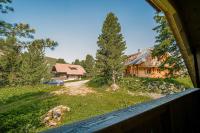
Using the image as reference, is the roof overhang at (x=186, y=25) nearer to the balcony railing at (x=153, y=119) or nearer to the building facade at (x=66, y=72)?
the balcony railing at (x=153, y=119)

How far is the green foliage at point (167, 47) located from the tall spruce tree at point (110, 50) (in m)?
13.5

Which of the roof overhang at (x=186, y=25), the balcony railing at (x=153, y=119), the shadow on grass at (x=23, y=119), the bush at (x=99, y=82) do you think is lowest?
the shadow on grass at (x=23, y=119)

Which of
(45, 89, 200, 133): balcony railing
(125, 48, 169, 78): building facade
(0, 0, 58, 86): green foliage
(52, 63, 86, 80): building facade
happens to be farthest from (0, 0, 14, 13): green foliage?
(52, 63, 86, 80): building facade

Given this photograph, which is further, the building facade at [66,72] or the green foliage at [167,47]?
the building facade at [66,72]

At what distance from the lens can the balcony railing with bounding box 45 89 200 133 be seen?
1.25 meters

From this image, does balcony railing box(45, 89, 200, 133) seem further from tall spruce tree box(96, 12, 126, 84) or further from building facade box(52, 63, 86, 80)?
building facade box(52, 63, 86, 80)

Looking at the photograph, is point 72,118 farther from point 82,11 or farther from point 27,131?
point 82,11

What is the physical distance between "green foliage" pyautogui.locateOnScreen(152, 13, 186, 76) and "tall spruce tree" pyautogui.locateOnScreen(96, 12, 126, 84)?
44.4 feet

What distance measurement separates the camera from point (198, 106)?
387 cm

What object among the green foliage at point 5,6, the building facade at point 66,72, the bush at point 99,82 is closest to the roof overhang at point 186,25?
the green foliage at point 5,6

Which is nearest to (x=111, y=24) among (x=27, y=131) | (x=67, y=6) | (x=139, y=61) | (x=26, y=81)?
(x=139, y=61)

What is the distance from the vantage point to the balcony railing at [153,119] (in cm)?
125

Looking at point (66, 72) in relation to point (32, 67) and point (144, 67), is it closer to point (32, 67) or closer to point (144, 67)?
point (32, 67)

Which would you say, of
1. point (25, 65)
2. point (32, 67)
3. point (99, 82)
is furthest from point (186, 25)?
point (32, 67)
